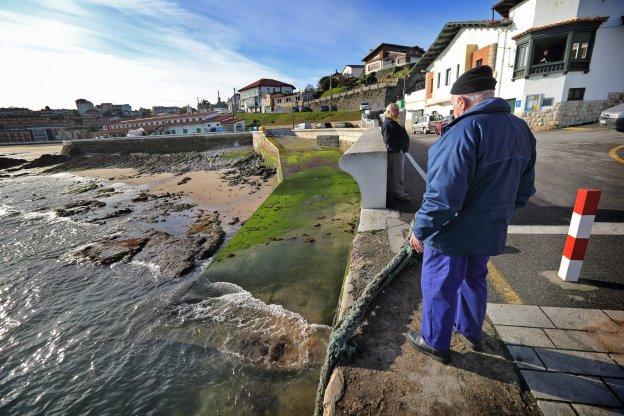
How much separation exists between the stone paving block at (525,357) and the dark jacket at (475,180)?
91 centimetres

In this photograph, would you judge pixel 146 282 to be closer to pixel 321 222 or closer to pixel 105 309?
pixel 105 309

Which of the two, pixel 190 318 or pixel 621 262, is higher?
pixel 621 262

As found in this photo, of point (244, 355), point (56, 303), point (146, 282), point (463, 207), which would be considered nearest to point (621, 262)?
point (463, 207)

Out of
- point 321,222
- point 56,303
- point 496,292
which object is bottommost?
point 56,303

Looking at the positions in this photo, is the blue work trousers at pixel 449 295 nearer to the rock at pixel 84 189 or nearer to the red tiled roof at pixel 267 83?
the rock at pixel 84 189

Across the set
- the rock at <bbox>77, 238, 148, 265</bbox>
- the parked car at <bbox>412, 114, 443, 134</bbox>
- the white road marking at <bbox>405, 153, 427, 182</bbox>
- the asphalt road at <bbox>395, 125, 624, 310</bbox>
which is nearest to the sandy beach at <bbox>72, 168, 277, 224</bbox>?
the rock at <bbox>77, 238, 148, 265</bbox>

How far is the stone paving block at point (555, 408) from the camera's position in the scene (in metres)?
1.84

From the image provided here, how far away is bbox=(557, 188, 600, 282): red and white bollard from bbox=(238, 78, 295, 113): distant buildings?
8288 cm

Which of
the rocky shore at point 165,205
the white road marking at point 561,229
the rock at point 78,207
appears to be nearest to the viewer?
the white road marking at point 561,229

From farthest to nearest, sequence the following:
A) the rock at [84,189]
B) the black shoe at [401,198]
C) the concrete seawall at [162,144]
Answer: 1. the concrete seawall at [162,144]
2. the rock at [84,189]
3. the black shoe at [401,198]

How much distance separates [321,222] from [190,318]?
140 inches

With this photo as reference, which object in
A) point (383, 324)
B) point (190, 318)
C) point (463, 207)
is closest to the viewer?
point (463, 207)

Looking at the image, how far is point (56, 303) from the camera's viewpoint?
6.66m

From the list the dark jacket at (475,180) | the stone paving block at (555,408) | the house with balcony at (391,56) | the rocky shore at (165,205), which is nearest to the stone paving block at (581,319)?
the stone paving block at (555,408)
